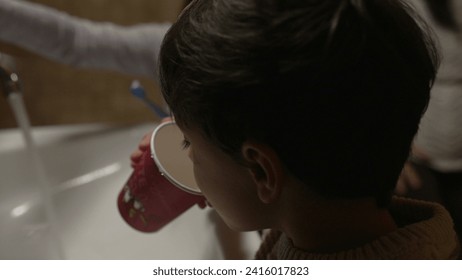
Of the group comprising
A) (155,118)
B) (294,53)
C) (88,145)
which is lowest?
(88,145)

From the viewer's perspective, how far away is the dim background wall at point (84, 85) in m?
0.67

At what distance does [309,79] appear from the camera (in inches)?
14.0

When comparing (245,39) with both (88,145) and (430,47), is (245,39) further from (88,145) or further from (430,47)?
(88,145)

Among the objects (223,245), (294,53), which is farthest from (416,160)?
(294,53)

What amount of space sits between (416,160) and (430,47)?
12.5 inches

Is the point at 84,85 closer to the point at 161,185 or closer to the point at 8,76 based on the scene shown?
the point at 8,76

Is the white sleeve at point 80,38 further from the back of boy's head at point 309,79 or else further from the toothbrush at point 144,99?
the back of boy's head at point 309,79

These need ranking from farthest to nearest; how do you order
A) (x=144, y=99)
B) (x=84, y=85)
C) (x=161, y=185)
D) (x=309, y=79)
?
1. (x=84, y=85)
2. (x=144, y=99)
3. (x=161, y=185)
4. (x=309, y=79)

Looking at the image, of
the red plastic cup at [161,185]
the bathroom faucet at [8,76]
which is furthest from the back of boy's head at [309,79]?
the bathroom faucet at [8,76]

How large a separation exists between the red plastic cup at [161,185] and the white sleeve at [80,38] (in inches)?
→ 5.3

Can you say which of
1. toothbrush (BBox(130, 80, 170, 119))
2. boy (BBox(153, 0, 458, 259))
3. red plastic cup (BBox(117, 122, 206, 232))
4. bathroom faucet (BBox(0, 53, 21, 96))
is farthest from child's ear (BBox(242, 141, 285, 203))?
bathroom faucet (BBox(0, 53, 21, 96))

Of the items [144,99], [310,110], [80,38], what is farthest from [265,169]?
[80,38]

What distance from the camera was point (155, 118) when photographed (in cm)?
66

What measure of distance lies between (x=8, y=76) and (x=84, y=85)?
100 mm
